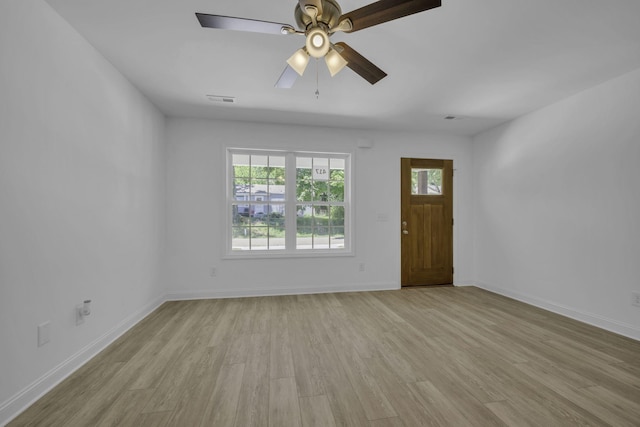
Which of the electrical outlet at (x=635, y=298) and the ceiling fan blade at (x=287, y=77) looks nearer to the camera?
the ceiling fan blade at (x=287, y=77)

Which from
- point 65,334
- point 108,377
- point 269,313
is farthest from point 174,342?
point 269,313

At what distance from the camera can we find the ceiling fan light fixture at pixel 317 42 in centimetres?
148

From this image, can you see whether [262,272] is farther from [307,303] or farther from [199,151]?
[199,151]

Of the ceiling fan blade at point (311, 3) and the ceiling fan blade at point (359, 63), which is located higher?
the ceiling fan blade at point (311, 3)

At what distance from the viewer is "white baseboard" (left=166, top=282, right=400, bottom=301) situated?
3811 millimetres

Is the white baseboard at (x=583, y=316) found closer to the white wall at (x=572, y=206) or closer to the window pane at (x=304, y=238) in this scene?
the white wall at (x=572, y=206)

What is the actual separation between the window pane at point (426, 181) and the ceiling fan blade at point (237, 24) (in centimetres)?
355

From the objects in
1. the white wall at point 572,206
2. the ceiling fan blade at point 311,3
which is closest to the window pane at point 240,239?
the ceiling fan blade at point 311,3

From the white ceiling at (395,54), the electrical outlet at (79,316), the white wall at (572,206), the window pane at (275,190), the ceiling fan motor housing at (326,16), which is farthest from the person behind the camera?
the window pane at (275,190)

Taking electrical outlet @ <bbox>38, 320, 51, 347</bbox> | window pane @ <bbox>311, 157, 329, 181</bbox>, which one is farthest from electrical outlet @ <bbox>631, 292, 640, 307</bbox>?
electrical outlet @ <bbox>38, 320, 51, 347</bbox>

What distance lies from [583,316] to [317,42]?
3928 mm

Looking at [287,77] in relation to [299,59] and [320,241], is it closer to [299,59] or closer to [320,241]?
[299,59]

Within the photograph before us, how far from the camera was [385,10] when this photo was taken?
1.36 metres

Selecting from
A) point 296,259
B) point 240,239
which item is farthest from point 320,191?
point 240,239
